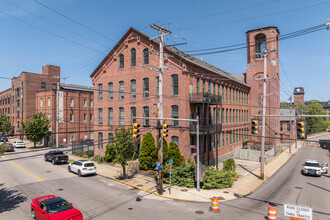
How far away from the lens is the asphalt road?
47.2 ft

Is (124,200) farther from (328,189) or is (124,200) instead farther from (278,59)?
(278,59)

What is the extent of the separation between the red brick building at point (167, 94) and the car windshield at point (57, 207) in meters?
10.2

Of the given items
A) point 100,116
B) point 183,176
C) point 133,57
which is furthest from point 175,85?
point 100,116

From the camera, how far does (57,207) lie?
1260cm

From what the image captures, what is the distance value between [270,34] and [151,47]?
28412 millimetres

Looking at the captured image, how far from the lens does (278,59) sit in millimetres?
49062

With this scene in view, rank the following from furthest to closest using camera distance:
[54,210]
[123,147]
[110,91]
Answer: [110,91] < [123,147] < [54,210]

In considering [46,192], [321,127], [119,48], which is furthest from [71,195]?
[321,127]

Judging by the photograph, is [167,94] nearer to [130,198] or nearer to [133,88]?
[133,88]

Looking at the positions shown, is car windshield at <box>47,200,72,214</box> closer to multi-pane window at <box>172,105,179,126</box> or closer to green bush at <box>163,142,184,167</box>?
green bush at <box>163,142,184,167</box>

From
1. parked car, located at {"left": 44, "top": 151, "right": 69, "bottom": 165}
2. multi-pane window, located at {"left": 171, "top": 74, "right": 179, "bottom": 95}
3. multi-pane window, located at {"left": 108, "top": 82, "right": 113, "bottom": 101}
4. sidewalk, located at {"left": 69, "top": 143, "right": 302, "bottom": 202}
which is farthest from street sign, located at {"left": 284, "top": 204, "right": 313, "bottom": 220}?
multi-pane window, located at {"left": 108, "top": 82, "right": 113, "bottom": 101}

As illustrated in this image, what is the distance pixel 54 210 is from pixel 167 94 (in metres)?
18.4

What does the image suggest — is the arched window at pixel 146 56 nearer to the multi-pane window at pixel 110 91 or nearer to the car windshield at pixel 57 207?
the multi-pane window at pixel 110 91

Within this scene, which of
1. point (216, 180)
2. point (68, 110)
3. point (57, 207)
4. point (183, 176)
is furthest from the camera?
point (68, 110)
